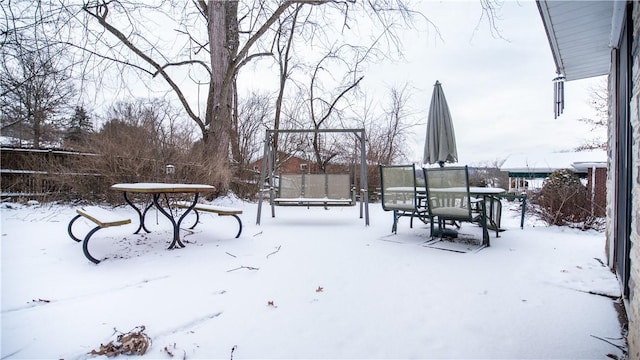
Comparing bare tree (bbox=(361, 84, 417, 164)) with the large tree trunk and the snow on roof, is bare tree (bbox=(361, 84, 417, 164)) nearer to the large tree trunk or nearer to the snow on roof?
the large tree trunk

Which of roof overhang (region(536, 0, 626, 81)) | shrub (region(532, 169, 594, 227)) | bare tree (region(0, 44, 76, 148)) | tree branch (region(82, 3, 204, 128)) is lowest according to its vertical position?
shrub (region(532, 169, 594, 227))

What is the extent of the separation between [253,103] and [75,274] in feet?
34.8

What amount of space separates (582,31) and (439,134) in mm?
1979

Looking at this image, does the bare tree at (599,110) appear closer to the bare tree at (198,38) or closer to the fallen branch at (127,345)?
the bare tree at (198,38)

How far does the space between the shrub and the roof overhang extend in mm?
2393

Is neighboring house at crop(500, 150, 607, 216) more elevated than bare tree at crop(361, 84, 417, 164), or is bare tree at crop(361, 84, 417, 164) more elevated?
bare tree at crop(361, 84, 417, 164)

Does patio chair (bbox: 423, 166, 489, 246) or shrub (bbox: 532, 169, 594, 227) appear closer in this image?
patio chair (bbox: 423, 166, 489, 246)

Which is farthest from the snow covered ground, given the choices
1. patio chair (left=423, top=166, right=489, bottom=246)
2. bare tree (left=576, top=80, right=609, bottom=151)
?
bare tree (left=576, top=80, right=609, bottom=151)

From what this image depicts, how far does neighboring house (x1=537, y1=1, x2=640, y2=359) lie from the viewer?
157 cm

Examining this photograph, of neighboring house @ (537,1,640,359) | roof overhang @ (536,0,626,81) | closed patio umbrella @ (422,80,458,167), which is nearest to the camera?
neighboring house @ (537,1,640,359)

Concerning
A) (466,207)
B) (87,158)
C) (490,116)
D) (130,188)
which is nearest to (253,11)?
(87,158)

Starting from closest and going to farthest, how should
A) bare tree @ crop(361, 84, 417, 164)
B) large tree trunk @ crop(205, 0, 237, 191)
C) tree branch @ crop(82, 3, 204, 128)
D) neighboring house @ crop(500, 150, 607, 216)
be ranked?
tree branch @ crop(82, 3, 204, 128)
large tree trunk @ crop(205, 0, 237, 191)
bare tree @ crop(361, 84, 417, 164)
neighboring house @ crop(500, 150, 607, 216)

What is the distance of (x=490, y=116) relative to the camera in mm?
12992

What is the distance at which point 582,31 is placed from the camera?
101 inches
